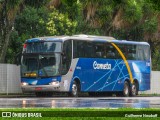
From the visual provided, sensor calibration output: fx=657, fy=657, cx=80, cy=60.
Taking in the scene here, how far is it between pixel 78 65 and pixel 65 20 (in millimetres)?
5943

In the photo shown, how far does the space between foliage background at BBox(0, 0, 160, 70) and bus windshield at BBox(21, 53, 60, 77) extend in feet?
11.9

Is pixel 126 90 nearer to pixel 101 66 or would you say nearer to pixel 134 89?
pixel 134 89

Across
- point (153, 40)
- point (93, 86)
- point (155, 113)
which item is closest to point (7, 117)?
point (155, 113)

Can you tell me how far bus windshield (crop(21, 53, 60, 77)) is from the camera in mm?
37188

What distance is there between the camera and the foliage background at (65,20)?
4219cm

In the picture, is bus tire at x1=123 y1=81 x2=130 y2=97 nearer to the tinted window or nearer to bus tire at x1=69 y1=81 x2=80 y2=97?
bus tire at x1=69 y1=81 x2=80 y2=97

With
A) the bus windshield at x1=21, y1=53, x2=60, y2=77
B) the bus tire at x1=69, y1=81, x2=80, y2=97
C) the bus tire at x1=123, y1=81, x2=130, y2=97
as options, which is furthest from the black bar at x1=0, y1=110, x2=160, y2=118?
the bus tire at x1=123, y1=81, x2=130, y2=97

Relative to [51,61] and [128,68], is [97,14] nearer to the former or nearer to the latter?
[128,68]

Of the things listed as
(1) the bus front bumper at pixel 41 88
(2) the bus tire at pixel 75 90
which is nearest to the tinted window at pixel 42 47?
(1) the bus front bumper at pixel 41 88

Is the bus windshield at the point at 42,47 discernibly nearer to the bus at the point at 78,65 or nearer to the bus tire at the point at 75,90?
the bus at the point at 78,65

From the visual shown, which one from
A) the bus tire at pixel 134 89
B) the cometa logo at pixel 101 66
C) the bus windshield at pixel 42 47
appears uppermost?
the bus windshield at pixel 42 47

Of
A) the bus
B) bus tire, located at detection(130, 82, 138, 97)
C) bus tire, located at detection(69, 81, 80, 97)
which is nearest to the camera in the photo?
the bus

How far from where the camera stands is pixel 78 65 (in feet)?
126

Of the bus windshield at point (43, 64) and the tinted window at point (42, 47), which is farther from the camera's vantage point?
the tinted window at point (42, 47)
